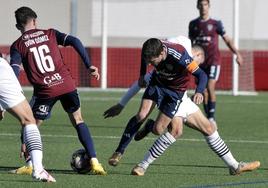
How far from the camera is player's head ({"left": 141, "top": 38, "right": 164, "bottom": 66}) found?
10711 mm

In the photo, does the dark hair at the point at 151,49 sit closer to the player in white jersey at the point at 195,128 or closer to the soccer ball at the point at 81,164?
the player in white jersey at the point at 195,128

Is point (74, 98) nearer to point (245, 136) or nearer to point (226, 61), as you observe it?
point (245, 136)

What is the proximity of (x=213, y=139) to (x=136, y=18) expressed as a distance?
18.2m

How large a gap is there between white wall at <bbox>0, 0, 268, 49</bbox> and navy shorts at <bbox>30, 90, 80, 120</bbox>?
16712 mm

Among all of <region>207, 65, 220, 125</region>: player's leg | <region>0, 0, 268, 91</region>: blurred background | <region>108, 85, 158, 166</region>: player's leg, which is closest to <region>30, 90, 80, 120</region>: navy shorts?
<region>108, 85, 158, 166</region>: player's leg

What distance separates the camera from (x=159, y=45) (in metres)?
10.8

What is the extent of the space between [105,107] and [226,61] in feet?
20.9

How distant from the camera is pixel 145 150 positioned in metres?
13.9

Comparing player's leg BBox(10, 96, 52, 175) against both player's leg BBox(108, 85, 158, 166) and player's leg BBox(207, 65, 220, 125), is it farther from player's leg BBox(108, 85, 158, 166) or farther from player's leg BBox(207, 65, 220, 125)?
player's leg BBox(207, 65, 220, 125)

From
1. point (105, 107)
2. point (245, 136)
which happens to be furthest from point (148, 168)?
point (105, 107)

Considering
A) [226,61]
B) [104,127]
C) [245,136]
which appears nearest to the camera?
[245,136]

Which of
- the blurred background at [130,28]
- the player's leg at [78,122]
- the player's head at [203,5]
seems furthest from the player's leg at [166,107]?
the blurred background at [130,28]

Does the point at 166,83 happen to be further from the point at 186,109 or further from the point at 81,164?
the point at 81,164

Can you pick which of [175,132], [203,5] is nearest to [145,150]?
[175,132]
